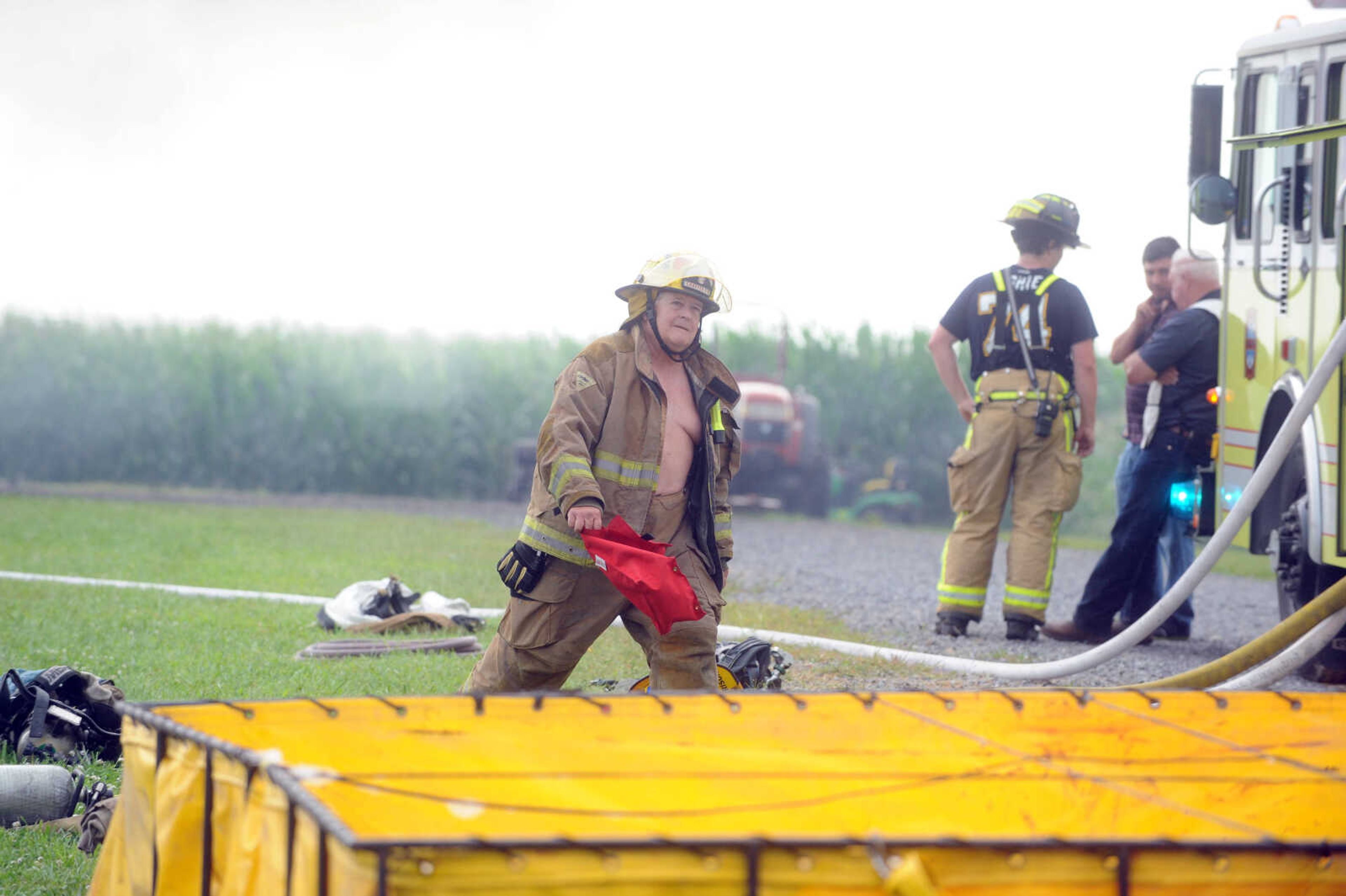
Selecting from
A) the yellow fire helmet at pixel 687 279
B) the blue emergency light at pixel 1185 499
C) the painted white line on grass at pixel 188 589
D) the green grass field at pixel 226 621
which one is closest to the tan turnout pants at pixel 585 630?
the yellow fire helmet at pixel 687 279

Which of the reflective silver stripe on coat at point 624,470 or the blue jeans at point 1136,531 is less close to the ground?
the reflective silver stripe on coat at point 624,470

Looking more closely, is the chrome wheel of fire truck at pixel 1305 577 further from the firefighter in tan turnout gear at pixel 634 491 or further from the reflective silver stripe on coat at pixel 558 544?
the reflective silver stripe on coat at pixel 558 544

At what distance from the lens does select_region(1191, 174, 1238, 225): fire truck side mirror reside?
23.4 ft

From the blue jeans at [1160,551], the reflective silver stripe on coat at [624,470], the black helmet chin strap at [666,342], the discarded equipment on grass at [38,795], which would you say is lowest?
the discarded equipment on grass at [38,795]

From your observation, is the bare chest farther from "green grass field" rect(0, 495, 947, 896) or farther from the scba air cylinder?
the scba air cylinder

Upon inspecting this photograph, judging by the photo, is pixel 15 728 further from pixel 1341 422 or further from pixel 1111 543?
pixel 1111 543

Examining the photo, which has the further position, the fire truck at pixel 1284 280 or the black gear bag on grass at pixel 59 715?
the fire truck at pixel 1284 280

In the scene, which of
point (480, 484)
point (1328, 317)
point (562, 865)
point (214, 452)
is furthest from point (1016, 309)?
point (214, 452)

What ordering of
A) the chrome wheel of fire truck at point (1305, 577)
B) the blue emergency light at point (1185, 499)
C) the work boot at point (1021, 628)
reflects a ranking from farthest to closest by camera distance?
1. the blue emergency light at point (1185, 499)
2. the work boot at point (1021, 628)
3. the chrome wheel of fire truck at point (1305, 577)

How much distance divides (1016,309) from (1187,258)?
1.24m

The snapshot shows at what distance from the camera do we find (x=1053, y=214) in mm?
7602

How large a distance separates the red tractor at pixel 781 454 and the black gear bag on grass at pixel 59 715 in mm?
14743

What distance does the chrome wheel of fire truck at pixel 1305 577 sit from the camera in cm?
659

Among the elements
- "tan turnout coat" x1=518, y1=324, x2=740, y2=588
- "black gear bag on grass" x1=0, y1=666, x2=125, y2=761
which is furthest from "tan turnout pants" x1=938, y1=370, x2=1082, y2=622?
"black gear bag on grass" x1=0, y1=666, x2=125, y2=761
